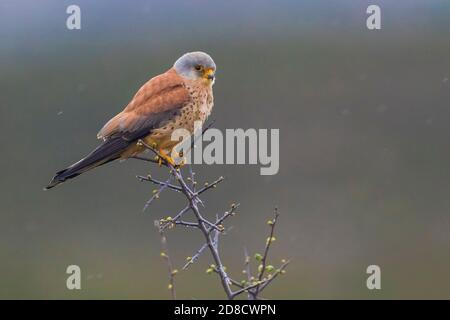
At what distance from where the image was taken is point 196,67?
17.0 ft

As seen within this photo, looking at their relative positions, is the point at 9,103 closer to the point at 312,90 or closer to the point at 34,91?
the point at 34,91

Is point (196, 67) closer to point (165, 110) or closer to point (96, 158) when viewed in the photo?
point (165, 110)

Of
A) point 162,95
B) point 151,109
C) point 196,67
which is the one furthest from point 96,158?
point 196,67

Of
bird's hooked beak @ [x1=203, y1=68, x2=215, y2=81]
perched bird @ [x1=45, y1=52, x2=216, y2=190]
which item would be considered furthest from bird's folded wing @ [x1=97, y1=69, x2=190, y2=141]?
bird's hooked beak @ [x1=203, y1=68, x2=215, y2=81]

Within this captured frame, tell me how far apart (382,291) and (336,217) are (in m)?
2.08

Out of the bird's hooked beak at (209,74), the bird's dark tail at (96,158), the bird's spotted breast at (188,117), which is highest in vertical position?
the bird's hooked beak at (209,74)

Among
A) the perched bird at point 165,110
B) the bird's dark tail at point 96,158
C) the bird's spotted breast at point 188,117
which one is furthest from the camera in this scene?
the bird's spotted breast at point 188,117

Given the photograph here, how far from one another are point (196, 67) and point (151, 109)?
33 cm

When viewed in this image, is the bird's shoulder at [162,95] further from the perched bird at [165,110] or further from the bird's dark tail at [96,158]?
the bird's dark tail at [96,158]

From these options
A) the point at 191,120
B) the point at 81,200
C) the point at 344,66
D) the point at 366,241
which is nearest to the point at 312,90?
the point at 344,66

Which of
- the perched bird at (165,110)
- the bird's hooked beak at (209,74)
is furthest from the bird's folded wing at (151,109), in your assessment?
the bird's hooked beak at (209,74)

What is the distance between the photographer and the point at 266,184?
13023 millimetres

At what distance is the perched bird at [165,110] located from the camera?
507cm

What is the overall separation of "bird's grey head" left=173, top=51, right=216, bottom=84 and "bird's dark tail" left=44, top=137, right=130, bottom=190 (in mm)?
510
